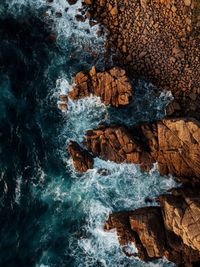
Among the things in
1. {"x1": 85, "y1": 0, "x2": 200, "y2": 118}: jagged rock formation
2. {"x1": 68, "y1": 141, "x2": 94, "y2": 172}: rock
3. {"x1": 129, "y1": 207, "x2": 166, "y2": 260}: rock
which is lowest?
{"x1": 129, "y1": 207, "x2": 166, "y2": 260}: rock

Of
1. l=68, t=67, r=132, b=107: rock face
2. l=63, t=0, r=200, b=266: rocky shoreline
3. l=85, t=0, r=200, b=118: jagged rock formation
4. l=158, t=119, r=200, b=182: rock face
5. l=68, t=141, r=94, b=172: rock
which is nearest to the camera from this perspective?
l=158, t=119, r=200, b=182: rock face

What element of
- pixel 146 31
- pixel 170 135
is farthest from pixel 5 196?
pixel 146 31

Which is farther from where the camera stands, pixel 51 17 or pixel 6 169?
pixel 51 17

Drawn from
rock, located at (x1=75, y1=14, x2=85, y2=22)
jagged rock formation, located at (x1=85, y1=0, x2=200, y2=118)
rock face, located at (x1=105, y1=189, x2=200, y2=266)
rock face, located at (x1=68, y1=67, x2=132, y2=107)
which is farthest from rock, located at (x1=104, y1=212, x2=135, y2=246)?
rock, located at (x1=75, y1=14, x2=85, y2=22)

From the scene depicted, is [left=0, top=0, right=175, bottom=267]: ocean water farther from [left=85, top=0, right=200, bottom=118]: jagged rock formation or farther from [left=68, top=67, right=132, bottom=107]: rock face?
[left=85, top=0, right=200, bottom=118]: jagged rock formation

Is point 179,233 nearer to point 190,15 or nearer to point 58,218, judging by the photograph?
point 58,218

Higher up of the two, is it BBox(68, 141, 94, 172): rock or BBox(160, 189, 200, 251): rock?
BBox(68, 141, 94, 172): rock

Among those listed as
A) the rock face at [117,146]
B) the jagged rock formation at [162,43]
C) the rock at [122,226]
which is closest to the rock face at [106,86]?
the jagged rock formation at [162,43]

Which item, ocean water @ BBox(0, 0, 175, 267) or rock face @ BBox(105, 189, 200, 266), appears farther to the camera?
ocean water @ BBox(0, 0, 175, 267)
